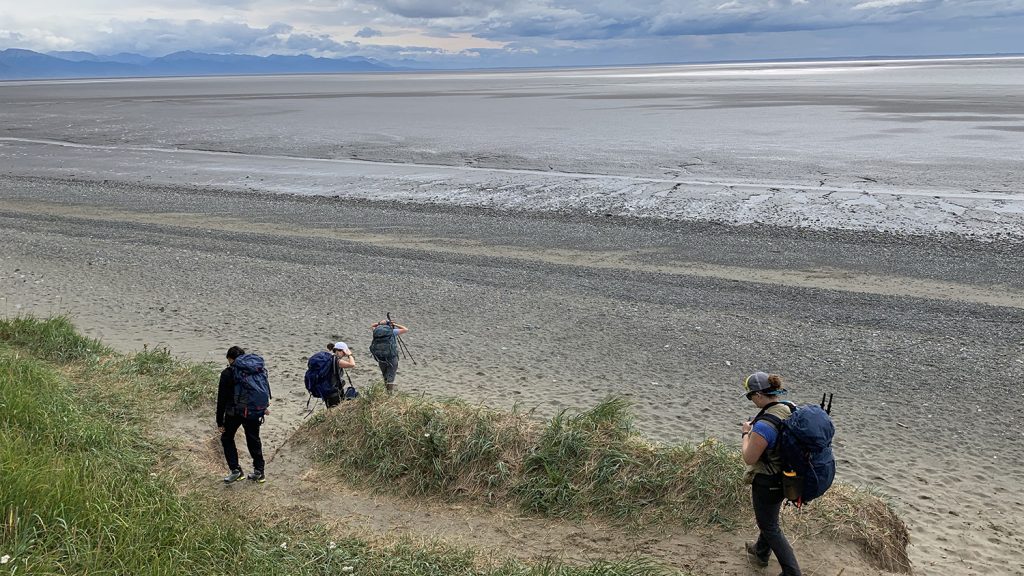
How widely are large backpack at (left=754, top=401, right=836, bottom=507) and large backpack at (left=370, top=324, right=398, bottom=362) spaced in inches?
192

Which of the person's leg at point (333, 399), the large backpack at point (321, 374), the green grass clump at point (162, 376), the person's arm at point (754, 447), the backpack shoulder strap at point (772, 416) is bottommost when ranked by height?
the green grass clump at point (162, 376)

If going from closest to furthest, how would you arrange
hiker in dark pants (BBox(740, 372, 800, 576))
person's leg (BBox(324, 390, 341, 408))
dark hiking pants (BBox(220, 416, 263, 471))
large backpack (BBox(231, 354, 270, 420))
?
hiker in dark pants (BBox(740, 372, 800, 576)), large backpack (BBox(231, 354, 270, 420)), dark hiking pants (BBox(220, 416, 263, 471)), person's leg (BBox(324, 390, 341, 408))

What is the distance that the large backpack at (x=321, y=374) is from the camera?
351 inches

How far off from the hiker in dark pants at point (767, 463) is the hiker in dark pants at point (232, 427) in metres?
4.83

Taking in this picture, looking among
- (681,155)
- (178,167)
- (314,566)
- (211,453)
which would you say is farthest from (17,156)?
(314,566)

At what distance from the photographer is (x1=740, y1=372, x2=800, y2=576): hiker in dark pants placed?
601 centimetres

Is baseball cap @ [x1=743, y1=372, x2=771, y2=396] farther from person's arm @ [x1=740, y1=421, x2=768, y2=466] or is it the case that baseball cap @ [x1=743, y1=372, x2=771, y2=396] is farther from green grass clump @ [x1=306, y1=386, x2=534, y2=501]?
green grass clump @ [x1=306, y1=386, x2=534, y2=501]

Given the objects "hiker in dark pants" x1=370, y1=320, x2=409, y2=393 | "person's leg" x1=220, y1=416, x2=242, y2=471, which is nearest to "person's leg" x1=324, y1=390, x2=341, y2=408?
"hiker in dark pants" x1=370, y1=320, x2=409, y2=393

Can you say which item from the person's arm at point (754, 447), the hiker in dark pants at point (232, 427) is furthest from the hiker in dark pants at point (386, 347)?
the person's arm at point (754, 447)

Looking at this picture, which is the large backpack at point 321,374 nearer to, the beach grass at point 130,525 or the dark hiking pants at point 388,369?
the dark hiking pants at point 388,369

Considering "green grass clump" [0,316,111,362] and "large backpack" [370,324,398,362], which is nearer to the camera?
"large backpack" [370,324,398,362]

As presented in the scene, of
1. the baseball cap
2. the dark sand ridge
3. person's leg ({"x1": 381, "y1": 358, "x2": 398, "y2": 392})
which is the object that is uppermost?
the baseball cap

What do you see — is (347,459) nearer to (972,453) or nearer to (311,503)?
(311,503)

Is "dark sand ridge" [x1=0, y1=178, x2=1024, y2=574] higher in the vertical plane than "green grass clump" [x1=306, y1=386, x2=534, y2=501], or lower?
lower
